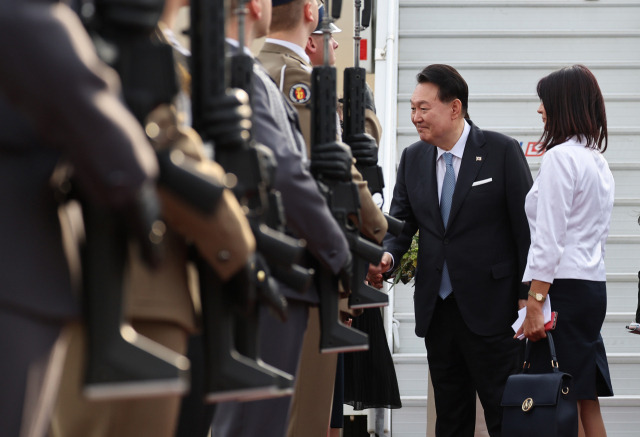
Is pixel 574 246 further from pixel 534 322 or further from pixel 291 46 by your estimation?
pixel 291 46

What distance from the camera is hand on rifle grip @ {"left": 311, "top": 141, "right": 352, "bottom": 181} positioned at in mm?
3119

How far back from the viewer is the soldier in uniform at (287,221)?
2.78 m

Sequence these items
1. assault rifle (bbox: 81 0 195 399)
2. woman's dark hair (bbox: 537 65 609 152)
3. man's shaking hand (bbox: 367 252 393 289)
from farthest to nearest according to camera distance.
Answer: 1. man's shaking hand (bbox: 367 252 393 289)
2. woman's dark hair (bbox: 537 65 609 152)
3. assault rifle (bbox: 81 0 195 399)

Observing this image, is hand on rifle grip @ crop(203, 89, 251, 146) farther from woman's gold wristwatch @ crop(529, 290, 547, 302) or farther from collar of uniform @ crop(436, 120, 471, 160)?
collar of uniform @ crop(436, 120, 471, 160)

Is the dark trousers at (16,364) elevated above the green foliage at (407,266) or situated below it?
above

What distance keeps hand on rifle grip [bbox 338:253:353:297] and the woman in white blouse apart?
1.29 metres

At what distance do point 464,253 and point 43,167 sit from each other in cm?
334

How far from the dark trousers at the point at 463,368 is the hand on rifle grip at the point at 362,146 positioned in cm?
119

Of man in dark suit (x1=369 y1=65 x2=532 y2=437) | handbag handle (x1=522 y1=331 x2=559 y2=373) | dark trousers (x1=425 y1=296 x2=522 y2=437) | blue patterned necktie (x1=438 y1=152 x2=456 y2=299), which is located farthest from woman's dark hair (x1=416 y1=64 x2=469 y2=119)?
handbag handle (x1=522 y1=331 x2=559 y2=373)

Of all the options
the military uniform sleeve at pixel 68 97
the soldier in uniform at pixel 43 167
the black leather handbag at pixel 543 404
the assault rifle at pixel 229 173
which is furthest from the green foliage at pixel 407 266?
the military uniform sleeve at pixel 68 97

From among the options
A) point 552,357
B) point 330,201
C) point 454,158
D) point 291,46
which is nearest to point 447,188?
point 454,158

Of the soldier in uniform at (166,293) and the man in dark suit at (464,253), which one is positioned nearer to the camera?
the soldier in uniform at (166,293)

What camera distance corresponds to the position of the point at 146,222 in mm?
1589

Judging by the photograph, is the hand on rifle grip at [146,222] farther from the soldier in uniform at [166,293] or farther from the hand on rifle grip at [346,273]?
the hand on rifle grip at [346,273]
